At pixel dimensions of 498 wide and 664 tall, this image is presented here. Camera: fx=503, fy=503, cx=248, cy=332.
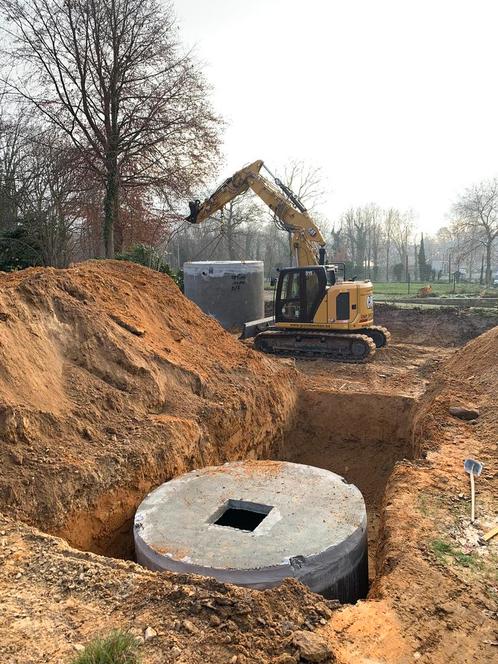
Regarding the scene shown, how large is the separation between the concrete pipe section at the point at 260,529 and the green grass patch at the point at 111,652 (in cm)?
152

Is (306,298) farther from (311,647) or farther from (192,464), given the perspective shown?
(311,647)

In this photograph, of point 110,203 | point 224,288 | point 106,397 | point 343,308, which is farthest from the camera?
point 224,288

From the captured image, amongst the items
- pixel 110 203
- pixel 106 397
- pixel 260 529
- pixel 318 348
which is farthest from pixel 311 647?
pixel 110 203

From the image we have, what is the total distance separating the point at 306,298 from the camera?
1307 cm

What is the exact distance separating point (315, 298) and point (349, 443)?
188 inches

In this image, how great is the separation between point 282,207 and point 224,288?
4.03m

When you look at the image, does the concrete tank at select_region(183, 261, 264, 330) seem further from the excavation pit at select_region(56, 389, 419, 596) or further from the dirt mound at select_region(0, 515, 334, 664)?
the dirt mound at select_region(0, 515, 334, 664)

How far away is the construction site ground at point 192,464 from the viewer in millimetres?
3162

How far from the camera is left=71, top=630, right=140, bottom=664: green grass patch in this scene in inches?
104

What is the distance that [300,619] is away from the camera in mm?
3297

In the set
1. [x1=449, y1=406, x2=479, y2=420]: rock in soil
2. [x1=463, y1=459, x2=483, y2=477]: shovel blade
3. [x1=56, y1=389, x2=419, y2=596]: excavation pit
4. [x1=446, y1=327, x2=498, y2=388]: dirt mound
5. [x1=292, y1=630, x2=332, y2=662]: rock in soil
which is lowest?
[x1=56, y1=389, x2=419, y2=596]: excavation pit

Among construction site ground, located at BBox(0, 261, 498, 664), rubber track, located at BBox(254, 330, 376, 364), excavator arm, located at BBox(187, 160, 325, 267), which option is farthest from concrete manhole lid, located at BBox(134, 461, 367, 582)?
excavator arm, located at BBox(187, 160, 325, 267)

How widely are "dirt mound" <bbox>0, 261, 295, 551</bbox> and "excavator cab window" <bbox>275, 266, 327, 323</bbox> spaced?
13.2 ft

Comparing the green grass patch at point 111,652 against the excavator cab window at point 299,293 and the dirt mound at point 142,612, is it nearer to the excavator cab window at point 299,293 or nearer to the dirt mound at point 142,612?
the dirt mound at point 142,612
